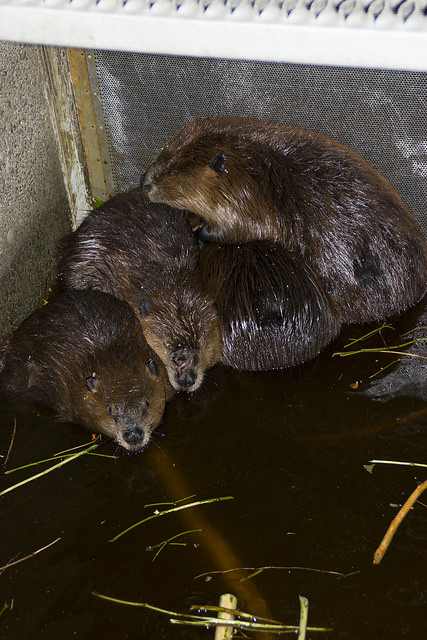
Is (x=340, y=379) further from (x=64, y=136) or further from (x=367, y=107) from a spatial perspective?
(x=64, y=136)

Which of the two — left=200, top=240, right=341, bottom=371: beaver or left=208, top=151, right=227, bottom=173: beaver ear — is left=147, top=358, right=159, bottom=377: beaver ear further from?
left=208, top=151, right=227, bottom=173: beaver ear

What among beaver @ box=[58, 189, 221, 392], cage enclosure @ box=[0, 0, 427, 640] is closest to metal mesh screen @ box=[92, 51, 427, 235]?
cage enclosure @ box=[0, 0, 427, 640]

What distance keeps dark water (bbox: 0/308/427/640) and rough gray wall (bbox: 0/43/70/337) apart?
0.81 metres

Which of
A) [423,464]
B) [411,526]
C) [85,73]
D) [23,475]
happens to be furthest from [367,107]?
[23,475]

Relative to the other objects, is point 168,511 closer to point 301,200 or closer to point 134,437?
point 134,437

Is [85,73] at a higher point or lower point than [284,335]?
higher

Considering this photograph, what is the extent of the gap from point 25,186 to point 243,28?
6.13 ft

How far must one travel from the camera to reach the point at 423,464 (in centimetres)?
299

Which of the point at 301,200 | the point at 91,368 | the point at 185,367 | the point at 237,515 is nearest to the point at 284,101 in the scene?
the point at 301,200

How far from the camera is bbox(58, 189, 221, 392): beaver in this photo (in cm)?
336

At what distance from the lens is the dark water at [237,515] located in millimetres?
2480

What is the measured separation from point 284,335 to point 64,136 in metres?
1.74

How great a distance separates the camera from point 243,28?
2.15 metres

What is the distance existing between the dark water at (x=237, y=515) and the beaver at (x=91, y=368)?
0.12 metres
